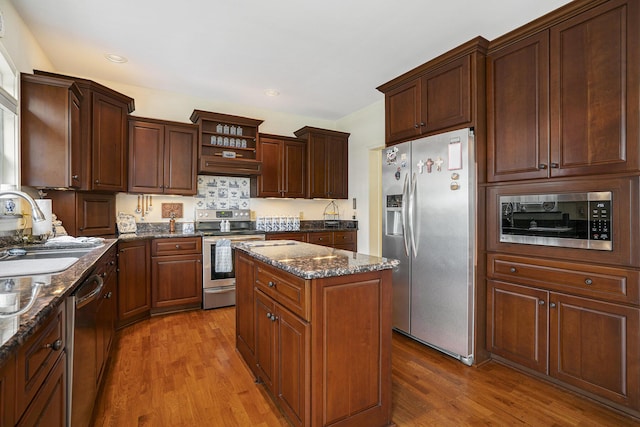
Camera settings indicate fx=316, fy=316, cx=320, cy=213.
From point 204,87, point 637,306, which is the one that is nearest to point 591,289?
point 637,306

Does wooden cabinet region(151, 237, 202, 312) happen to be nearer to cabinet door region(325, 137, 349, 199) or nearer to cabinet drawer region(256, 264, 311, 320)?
cabinet drawer region(256, 264, 311, 320)

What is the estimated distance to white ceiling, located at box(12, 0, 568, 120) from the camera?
7.57ft

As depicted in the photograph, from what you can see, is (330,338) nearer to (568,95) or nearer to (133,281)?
(568,95)

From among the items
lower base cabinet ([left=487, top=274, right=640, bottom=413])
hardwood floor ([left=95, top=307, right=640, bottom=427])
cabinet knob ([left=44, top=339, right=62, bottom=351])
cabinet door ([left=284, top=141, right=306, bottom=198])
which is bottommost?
hardwood floor ([left=95, top=307, right=640, bottom=427])

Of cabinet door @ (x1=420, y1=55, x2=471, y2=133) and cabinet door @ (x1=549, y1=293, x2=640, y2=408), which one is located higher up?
cabinet door @ (x1=420, y1=55, x2=471, y2=133)

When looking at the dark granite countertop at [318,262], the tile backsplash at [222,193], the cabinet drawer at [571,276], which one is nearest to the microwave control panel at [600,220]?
the cabinet drawer at [571,276]

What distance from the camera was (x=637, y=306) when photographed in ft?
6.00

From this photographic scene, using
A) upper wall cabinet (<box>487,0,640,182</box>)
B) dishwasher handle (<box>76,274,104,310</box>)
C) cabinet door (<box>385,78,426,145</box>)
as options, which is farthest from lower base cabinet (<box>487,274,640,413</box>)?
dishwasher handle (<box>76,274,104,310</box>)

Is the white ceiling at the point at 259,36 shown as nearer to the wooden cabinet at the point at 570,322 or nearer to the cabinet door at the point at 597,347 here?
the wooden cabinet at the point at 570,322

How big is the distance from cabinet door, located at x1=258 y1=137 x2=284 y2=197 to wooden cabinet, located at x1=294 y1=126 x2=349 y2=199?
0.44m

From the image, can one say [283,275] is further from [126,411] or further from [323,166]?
[323,166]

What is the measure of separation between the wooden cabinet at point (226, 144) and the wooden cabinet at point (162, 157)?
5.9 inches

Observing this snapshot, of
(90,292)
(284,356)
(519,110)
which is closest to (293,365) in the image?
(284,356)

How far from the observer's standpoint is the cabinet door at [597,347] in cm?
185
